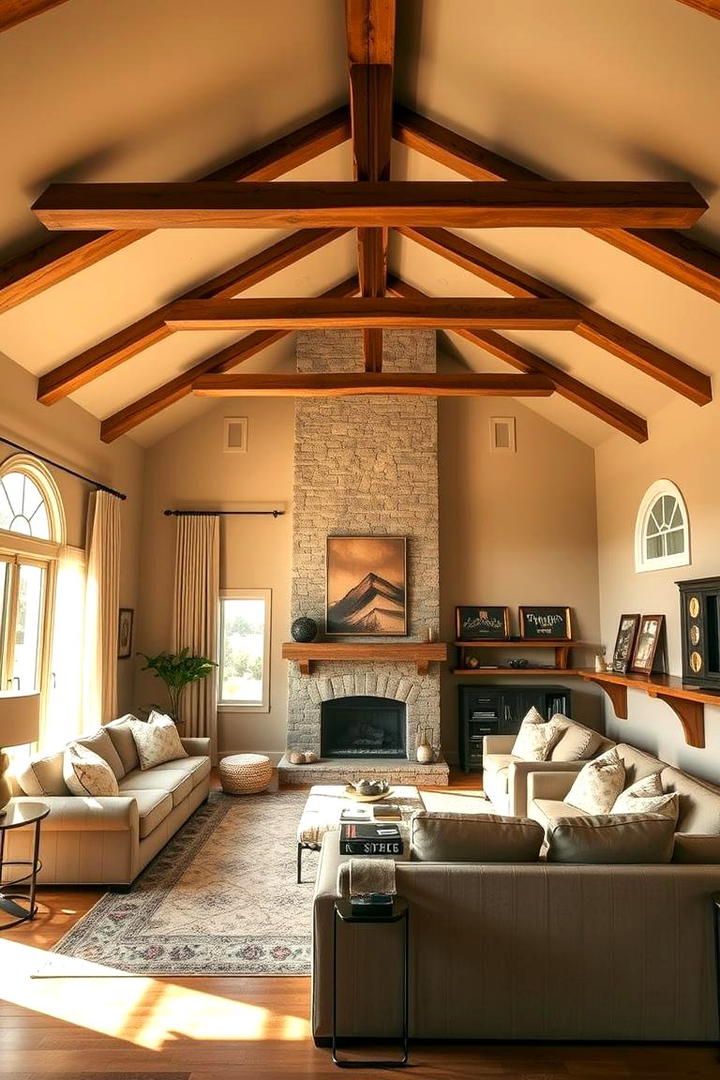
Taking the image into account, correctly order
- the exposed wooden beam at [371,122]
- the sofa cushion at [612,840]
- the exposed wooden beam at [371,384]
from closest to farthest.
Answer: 1. the sofa cushion at [612,840]
2. the exposed wooden beam at [371,122]
3. the exposed wooden beam at [371,384]

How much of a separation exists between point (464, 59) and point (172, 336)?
11.0 feet

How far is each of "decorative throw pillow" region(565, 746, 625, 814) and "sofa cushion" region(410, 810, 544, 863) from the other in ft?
4.89

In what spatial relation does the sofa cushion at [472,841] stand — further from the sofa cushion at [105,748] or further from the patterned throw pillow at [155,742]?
the patterned throw pillow at [155,742]

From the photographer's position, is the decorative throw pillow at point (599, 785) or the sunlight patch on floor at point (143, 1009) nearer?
the sunlight patch on floor at point (143, 1009)

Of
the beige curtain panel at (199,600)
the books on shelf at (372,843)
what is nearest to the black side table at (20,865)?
the books on shelf at (372,843)

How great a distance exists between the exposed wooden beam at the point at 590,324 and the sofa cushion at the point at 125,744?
4.70 meters

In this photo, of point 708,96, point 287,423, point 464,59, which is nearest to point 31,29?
point 464,59

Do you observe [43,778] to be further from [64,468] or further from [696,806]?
[696,806]

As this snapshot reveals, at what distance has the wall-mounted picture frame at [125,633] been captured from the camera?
7.55 m

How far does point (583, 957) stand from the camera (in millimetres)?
2781

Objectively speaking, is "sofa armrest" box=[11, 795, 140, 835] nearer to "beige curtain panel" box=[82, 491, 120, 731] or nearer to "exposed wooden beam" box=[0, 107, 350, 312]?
"beige curtain panel" box=[82, 491, 120, 731]

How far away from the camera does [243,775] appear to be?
256 inches

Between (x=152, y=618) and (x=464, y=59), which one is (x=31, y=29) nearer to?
(x=464, y=59)

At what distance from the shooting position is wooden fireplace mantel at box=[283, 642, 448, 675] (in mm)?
7434
